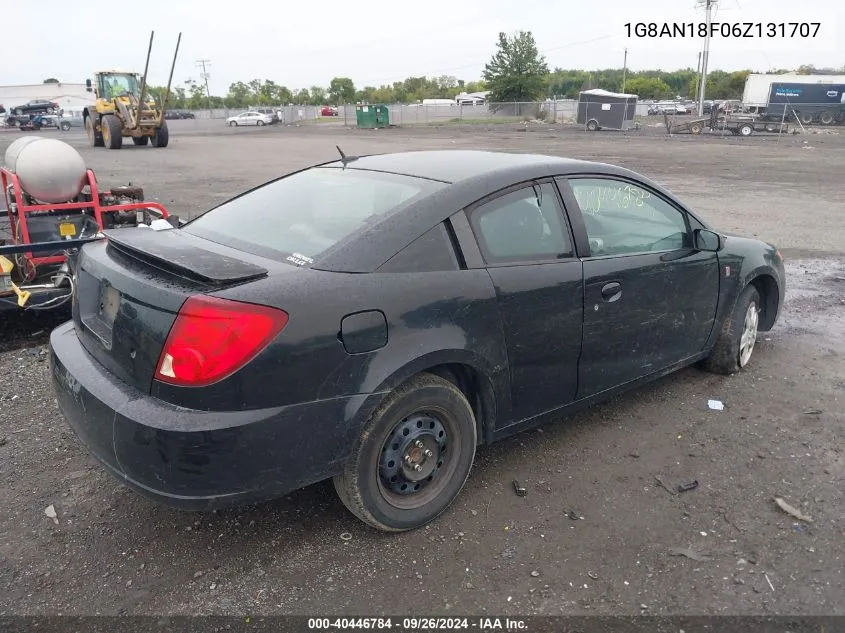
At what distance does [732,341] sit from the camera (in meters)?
4.52

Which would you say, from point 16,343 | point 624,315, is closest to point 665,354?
point 624,315

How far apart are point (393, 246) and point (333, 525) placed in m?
1.28

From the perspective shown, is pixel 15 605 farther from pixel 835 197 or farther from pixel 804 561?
pixel 835 197

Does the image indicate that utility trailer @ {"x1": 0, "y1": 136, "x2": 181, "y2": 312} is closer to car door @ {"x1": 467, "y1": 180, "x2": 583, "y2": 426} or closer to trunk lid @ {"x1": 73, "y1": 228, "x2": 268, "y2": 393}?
trunk lid @ {"x1": 73, "y1": 228, "x2": 268, "y2": 393}

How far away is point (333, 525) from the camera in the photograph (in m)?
3.02

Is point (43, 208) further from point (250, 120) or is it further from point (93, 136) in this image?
point (250, 120)

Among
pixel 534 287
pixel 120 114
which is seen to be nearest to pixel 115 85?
pixel 120 114

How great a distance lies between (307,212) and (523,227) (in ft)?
3.49

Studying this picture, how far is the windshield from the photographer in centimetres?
2783

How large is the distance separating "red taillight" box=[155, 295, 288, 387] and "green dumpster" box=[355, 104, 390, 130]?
49450mm

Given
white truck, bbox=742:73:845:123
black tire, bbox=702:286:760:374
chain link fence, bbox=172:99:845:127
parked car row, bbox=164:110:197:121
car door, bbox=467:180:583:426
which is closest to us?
car door, bbox=467:180:583:426

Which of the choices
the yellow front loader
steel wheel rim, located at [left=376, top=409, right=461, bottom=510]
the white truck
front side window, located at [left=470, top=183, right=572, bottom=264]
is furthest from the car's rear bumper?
the white truck

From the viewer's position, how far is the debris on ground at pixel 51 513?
3.05 meters

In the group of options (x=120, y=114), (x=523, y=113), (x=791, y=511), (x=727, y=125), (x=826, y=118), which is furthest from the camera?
(x=523, y=113)
